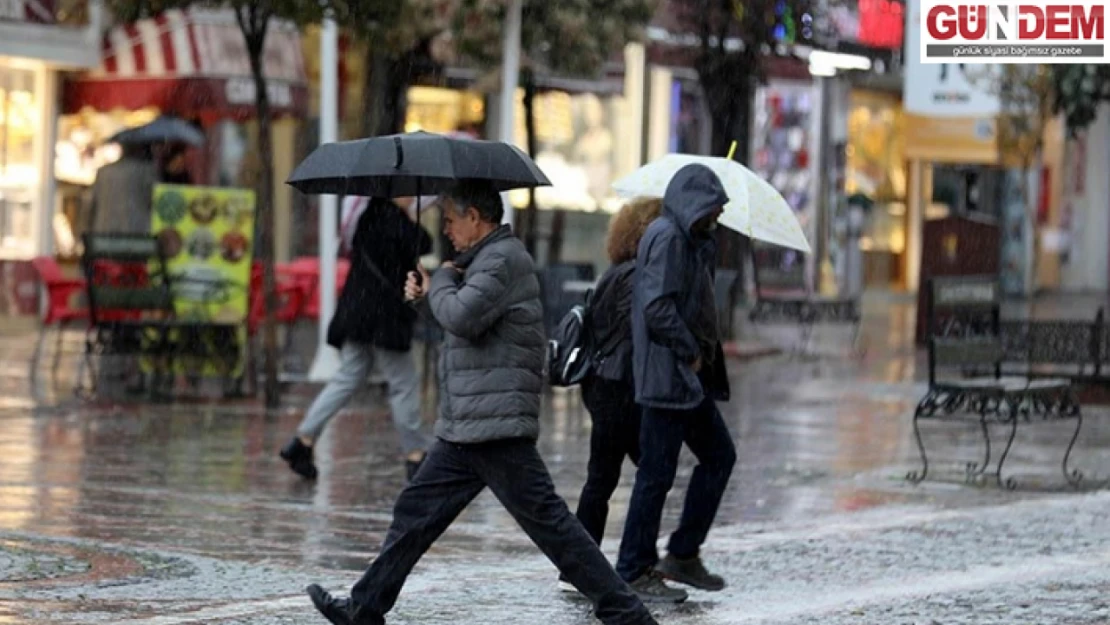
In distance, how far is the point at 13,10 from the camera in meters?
24.6

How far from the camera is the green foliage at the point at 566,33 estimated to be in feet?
68.2

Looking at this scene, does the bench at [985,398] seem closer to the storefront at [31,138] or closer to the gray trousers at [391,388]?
the gray trousers at [391,388]

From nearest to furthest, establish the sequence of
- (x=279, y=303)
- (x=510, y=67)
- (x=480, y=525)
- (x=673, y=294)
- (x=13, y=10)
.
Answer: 1. (x=673, y=294)
2. (x=480, y=525)
3. (x=510, y=67)
4. (x=279, y=303)
5. (x=13, y=10)

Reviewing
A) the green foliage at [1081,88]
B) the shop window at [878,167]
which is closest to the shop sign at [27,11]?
the green foliage at [1081,88]

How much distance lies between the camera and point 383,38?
60.4 ft

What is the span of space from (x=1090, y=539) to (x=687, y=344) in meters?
3.11

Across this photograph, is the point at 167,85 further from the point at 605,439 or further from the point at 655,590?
the point at 655,590

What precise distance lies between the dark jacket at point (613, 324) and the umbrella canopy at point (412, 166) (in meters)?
0.98

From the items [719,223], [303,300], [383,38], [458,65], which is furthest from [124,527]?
[458,65]

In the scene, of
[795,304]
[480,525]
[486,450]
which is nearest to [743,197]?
[480,525]

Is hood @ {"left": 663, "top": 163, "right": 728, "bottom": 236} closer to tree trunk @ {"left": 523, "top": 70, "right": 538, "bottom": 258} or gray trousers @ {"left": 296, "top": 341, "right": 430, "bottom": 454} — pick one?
gray trousers @ {"left": 296, "top": 341, "right": 430, "bottom": 454}

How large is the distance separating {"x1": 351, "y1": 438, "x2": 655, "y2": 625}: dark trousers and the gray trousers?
499cm

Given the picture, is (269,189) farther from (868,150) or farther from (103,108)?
(868,150)

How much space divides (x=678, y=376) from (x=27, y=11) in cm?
1664
